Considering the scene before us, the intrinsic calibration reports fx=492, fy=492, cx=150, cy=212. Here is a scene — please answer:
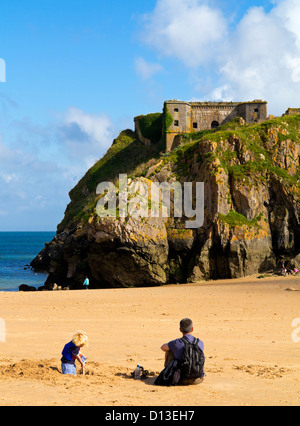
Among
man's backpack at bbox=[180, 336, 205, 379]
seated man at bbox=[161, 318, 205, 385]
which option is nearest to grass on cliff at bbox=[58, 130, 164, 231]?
seated man at bbox=[161, 318, 205, 385]

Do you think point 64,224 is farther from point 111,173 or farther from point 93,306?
point 93,306

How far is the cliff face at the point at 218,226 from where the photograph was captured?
3247 cm

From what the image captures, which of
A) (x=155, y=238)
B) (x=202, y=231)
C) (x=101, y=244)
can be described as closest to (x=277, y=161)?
(x=202, y=231)

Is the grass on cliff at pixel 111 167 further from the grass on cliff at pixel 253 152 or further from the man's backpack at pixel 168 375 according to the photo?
the man's backpack at pixel 168 375

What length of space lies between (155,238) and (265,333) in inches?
757

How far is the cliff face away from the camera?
32469mm

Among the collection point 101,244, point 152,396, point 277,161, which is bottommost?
point 152,396

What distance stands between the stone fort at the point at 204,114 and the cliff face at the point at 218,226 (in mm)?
14826

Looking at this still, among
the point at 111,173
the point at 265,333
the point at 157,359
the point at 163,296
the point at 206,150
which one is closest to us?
the point at 157,359

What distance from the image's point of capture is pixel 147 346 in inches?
479

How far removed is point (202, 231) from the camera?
3362cm

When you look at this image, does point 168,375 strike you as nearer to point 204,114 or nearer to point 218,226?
point 218,226

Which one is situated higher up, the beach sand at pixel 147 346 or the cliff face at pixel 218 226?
the cliff face at pixel 218 226

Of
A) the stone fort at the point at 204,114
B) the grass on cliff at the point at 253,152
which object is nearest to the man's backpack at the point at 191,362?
the grass on cliff at the point at 253,152
